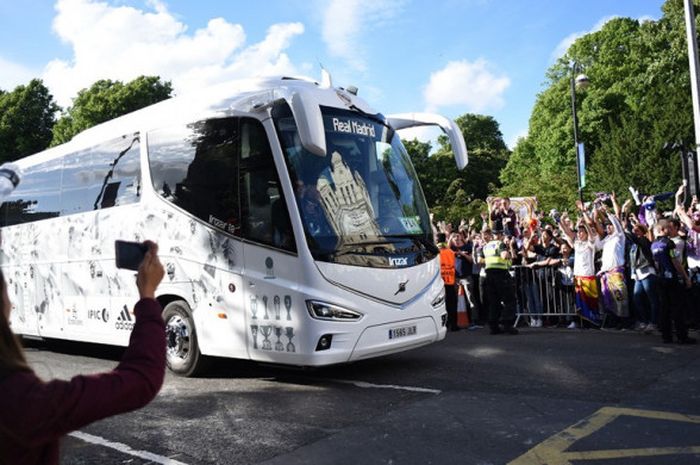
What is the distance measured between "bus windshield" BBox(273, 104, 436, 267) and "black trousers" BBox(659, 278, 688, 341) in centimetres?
368

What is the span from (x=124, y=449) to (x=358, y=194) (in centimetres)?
358

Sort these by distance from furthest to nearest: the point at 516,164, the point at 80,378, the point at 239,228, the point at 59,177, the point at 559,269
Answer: the point at 516,164, the point at 559,269, the point at 59,177, the point at 239,228, the point at 80,378

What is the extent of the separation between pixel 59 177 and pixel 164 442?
21.0 ft

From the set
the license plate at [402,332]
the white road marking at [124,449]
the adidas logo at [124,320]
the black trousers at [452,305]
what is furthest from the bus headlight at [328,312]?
the black trousers at [452,305]

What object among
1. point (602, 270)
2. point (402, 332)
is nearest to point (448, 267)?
point (602, 270)

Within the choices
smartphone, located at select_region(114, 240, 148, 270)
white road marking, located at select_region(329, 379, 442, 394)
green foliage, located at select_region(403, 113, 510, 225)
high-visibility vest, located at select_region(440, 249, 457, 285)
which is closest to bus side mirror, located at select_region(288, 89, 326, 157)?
white road marking, located at select_region(329, 379, 442, 394)

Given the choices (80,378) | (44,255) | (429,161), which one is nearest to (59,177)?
(44,255)

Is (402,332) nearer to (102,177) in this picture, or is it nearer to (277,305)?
(277,305)

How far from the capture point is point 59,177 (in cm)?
1019

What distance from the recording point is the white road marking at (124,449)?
4.78 meters

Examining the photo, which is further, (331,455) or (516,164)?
(516,164)

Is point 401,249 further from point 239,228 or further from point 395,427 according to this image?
point 395,427

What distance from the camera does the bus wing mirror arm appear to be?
27.1 ft

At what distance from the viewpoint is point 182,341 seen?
7887 mm
